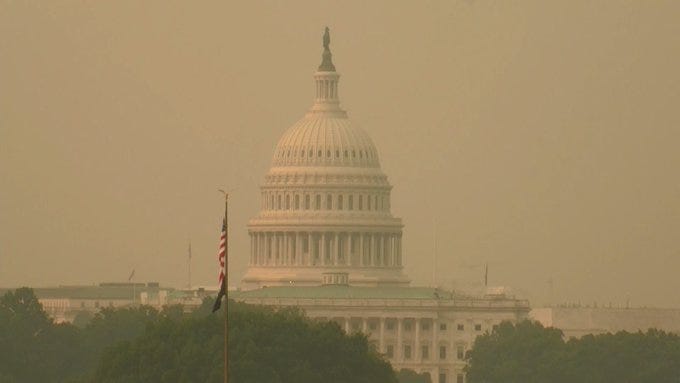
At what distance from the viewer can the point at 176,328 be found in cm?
19162

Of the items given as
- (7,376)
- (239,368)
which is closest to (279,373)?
Answer: (239,368)

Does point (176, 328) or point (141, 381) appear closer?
point (141, 381)

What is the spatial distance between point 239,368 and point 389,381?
23.7ft

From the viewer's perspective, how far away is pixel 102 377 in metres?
181

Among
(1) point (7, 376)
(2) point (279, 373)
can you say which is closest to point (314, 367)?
(2) point (279, 373)

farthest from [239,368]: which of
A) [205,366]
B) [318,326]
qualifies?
[318,326]

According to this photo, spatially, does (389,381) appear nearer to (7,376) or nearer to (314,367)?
(314,367)

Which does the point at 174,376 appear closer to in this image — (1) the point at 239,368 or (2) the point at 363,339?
(1) the point at 239,368

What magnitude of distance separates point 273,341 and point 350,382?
6373mm

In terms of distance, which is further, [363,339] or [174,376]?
[363,339]

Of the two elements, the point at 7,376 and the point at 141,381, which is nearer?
the point at 141,381

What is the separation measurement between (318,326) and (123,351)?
47.0 ft

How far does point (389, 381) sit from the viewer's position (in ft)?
614

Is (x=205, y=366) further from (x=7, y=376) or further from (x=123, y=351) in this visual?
(x=7, y=376)
